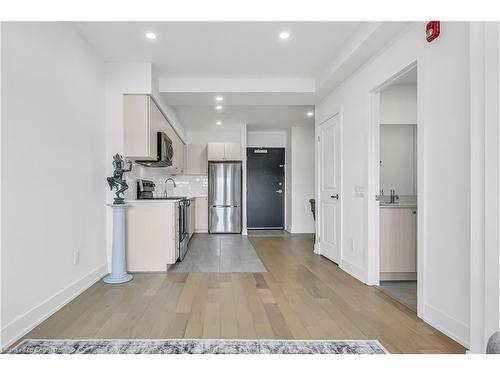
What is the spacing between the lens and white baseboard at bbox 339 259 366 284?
324 centimetres

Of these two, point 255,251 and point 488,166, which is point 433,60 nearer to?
point 488,166

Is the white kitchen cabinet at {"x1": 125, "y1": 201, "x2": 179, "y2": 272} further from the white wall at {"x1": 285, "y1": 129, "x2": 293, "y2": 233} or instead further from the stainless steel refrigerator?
the white wall at {"x1": 285, "y1": 129, "x2": 293, "y2": 233}

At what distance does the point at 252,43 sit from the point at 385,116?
195cm

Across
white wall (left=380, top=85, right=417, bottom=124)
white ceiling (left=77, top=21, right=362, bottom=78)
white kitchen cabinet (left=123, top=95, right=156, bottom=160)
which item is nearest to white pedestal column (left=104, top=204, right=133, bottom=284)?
white kitchen cabinet (left=123, top=95, right=156, bottom=160)

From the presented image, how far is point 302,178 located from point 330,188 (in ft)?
9.18

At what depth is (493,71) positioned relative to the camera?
1.49 metres

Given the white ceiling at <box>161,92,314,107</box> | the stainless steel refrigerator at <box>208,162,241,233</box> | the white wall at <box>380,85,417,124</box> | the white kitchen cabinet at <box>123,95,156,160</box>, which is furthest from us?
the stainless steel refrigerator at <box>208,162,241,233</box>

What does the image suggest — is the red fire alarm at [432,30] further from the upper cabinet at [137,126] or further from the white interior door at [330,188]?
the upper cabinet at [137,126]

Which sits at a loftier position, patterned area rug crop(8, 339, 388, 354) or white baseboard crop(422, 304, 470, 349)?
white baseboard crop(422, 304, 470, 349)

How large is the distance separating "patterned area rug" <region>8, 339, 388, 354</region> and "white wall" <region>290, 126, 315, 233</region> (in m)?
5.13

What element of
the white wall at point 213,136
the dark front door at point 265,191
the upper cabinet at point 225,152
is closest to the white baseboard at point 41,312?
the upper cabinet at point 225,152

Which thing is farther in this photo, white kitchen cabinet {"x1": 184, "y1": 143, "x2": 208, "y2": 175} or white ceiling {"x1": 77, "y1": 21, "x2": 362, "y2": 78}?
white kitchen cabinet {"x1": 184, "y1": 143, "x2": 208, "y2": 175}

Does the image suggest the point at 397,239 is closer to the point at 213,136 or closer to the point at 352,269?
the point at 352,269

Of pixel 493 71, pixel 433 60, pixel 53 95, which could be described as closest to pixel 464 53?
pixel 433 60
